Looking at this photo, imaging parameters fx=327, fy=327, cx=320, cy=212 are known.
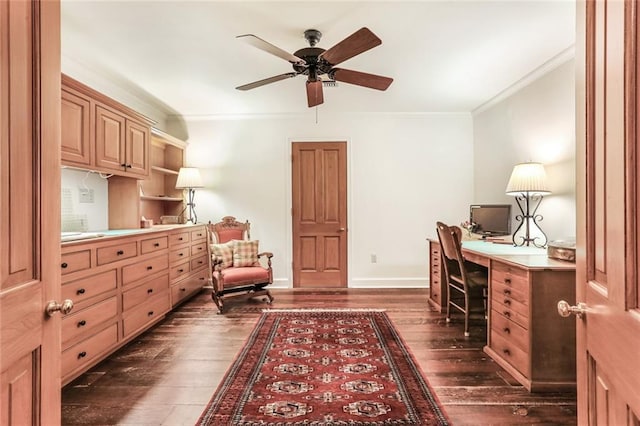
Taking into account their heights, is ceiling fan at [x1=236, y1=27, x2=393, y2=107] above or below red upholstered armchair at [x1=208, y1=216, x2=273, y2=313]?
above

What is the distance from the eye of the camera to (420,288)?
15.7ft

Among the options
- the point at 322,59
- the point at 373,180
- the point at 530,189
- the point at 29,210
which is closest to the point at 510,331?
the point at 530,189

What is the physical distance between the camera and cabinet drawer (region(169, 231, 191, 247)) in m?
3.64

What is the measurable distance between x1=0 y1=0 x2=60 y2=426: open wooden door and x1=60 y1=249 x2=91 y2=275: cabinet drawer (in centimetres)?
140

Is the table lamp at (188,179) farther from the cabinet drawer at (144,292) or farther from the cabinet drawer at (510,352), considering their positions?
the cabinet drawer at (510,352)

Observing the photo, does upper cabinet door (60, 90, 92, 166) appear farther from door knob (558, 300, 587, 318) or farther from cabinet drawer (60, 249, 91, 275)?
door knob (558, 300, 587, 318)

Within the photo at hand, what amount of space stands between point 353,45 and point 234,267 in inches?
116

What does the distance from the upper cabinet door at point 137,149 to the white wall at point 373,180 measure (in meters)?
1.36

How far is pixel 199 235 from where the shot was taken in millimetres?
4445

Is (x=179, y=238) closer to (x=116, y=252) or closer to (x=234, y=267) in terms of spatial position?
(x=234, y=267)

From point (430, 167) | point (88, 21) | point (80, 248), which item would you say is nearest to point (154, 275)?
point (80, 248)

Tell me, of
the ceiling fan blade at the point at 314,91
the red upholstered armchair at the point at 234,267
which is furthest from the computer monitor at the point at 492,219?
the red upholstered armchair at the point at 234,267

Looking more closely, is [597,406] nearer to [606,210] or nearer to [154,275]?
[606,210]

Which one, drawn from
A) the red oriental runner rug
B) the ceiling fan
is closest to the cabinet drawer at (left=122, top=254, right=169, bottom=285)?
the red oriental runner rug
